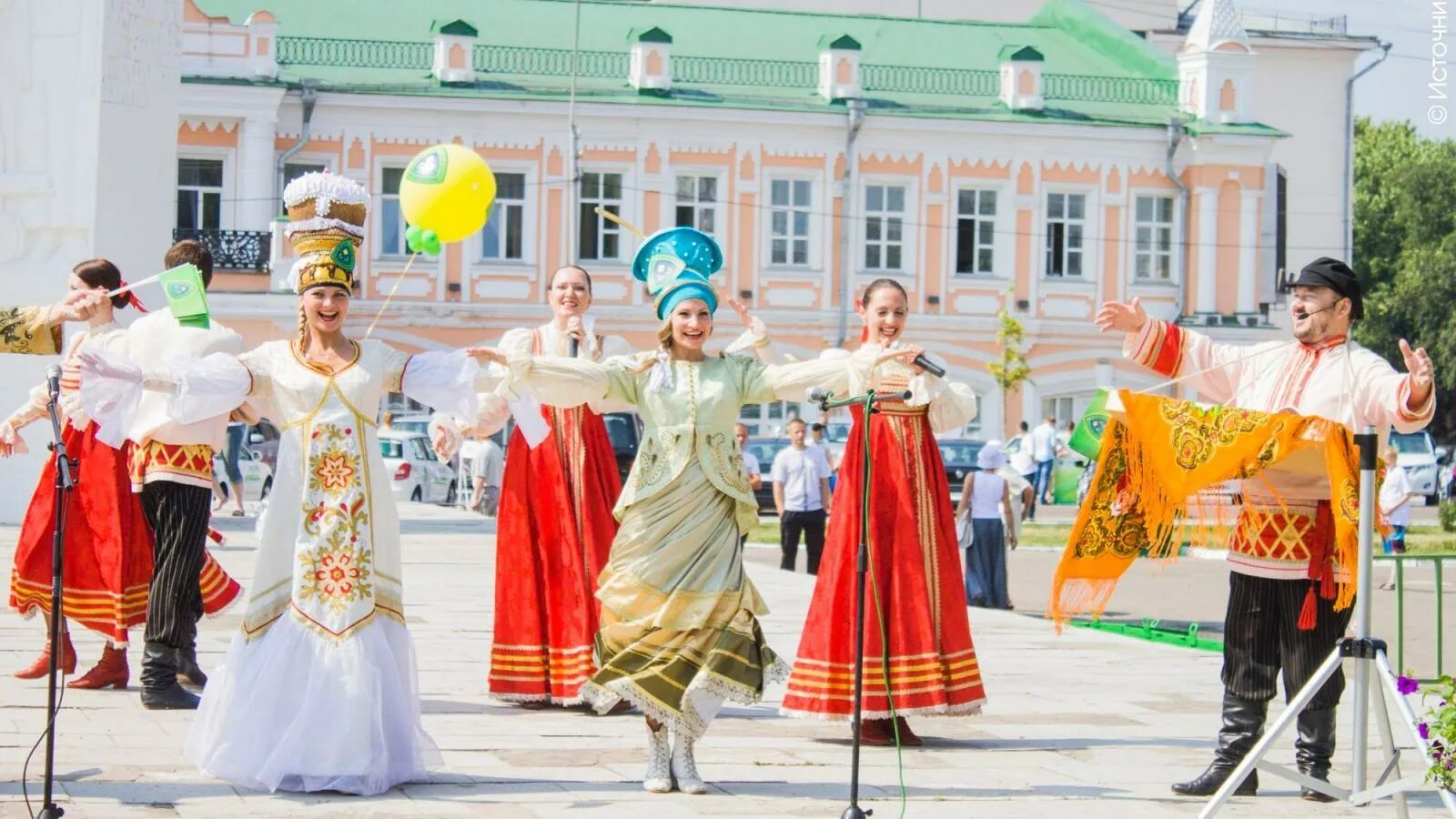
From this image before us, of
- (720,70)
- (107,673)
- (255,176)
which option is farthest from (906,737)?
(720,70)

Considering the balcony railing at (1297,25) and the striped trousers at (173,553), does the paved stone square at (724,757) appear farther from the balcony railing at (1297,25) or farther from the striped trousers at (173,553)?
the balcony railing at (1297,25)

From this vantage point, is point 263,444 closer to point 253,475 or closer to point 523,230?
Result: point 253,475

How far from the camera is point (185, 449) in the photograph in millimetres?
9008

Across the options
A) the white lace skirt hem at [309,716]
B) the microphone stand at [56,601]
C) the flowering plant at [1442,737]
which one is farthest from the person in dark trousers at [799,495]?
the microphone stand at [56,601]

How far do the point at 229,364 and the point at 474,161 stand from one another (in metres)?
1.79

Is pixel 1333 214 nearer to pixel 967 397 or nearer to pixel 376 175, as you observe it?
pixel 376 175

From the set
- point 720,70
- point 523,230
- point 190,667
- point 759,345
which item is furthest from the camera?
point 720,70

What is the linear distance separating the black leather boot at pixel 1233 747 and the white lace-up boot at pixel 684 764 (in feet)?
5.74

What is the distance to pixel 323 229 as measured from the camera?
7.78m

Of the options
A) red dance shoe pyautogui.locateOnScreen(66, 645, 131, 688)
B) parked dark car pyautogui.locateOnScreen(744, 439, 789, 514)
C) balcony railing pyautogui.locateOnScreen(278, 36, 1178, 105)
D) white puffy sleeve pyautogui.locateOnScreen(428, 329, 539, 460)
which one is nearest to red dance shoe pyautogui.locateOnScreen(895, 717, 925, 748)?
white puffy sleeve pyautogui.locateOnScreen(428, 329, 539, 460)

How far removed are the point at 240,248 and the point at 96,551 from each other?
28.0 meters

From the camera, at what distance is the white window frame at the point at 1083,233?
134ft

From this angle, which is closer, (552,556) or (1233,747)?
(1233,747)

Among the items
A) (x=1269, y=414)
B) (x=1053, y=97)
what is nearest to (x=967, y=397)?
(x=1269, y=414)
